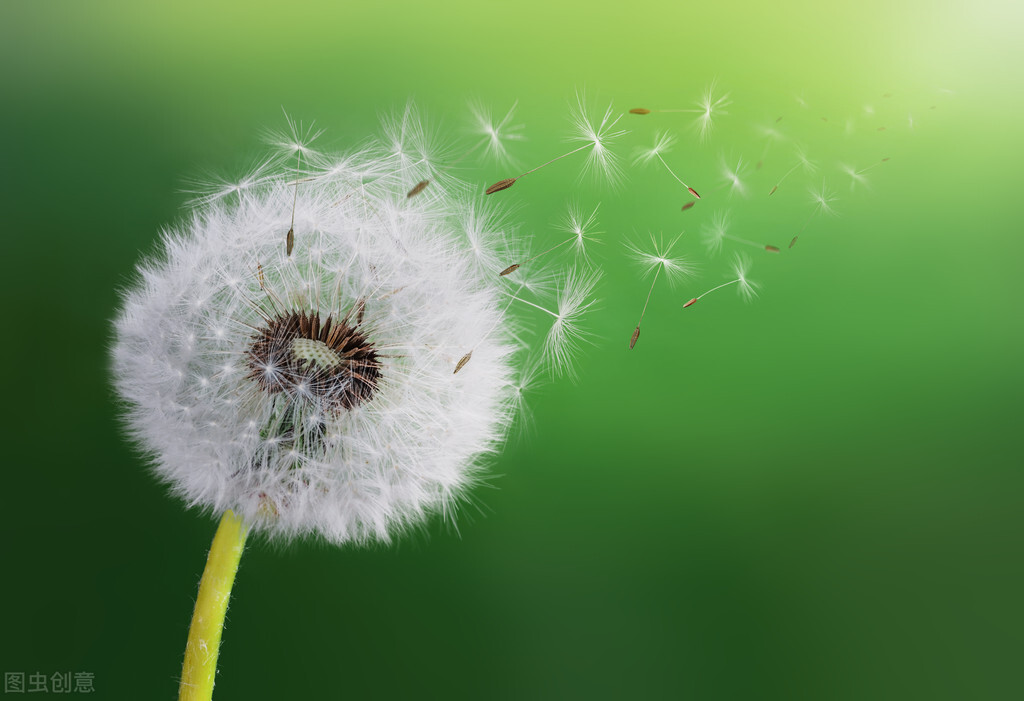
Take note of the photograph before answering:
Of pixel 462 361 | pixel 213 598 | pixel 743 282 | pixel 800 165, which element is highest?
pixel 800 165

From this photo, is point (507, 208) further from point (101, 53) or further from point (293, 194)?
point (101, 53)

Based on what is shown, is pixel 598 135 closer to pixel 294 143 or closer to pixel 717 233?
pixel 717 233

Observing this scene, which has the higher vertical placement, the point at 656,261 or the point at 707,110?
the point at 707,110

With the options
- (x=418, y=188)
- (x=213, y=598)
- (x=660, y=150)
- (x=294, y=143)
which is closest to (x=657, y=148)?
(x=660, y=150)

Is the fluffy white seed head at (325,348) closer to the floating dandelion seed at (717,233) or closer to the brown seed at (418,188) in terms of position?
the brown seed at (418,188)

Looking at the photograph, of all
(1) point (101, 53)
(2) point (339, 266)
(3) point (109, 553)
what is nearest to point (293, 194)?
(2) point (339, 266)
